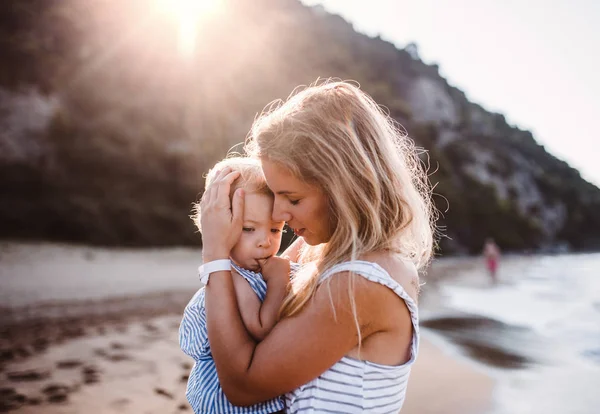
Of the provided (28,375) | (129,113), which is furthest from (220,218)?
(129,113)

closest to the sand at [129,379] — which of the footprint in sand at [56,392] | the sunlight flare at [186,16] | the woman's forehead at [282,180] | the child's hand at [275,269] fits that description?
the footprint in sand at [56,392]

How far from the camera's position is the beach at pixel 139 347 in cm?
489

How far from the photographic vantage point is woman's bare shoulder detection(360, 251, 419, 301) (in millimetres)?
1581

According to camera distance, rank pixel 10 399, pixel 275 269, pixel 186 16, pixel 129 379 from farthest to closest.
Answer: pixel 186 16, pixel 129 379, pixel 10 399, pixel 275 269

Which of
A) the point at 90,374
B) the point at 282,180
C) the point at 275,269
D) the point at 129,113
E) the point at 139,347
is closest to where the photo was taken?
the point at 282,180

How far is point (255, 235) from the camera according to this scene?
2023 millimetres

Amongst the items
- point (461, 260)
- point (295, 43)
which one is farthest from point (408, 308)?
point (295, 43)

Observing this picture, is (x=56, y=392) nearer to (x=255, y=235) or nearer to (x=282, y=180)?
(x=255, y=235)

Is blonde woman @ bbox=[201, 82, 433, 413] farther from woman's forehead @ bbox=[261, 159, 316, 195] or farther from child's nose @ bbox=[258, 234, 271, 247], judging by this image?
child's nose @ bbox=[258, 234, 271, 247]

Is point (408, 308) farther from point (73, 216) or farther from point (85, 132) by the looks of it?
point (85, 132)

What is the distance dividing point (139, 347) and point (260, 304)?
5.24 metres

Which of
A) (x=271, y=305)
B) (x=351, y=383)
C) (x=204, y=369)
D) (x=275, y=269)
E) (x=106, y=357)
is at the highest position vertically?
(x=106, y=357)

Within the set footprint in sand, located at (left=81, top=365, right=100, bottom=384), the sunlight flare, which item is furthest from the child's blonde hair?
the sunlight flare

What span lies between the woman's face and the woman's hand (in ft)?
0.51
